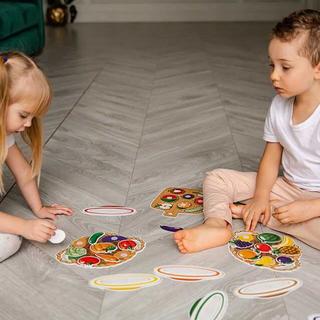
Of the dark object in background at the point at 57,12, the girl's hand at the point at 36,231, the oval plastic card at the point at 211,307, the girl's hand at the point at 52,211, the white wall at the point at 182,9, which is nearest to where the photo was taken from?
the oval plastic card at the point at 211,307

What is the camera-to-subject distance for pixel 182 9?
6262 mm

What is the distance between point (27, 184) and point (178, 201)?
17.6 inches

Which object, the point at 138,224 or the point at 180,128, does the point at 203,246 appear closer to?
the point at 138,224

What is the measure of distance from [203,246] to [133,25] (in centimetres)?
496

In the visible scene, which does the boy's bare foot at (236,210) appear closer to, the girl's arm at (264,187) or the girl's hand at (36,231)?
the girl's arm at (264,187)

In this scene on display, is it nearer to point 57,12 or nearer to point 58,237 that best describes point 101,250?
point 58,237

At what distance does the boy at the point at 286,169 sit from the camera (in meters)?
1.32

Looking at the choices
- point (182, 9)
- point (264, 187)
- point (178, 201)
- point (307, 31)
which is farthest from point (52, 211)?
point (182, 9)

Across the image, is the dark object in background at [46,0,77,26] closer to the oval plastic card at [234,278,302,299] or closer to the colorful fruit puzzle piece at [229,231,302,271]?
the colorful fruit puzzle piece at [229,231,302,271]

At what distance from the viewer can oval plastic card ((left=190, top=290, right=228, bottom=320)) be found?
108 cm

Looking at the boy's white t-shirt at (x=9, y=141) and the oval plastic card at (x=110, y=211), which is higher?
the boy's white t-shirt at (x=9, y=141)

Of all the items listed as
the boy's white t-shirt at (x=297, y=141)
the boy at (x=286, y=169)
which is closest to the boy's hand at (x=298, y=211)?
the boy at (x=286, y=169)

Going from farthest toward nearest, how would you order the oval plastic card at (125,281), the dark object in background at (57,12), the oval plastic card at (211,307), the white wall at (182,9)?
the white wall at (182,9) < the dark object in background at (57,12) < the oval plastic card at (125,281) < the oval plastic card at (211,307)

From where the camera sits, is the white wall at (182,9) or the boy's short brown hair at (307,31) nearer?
the boy's short brown hair at (307,31)
